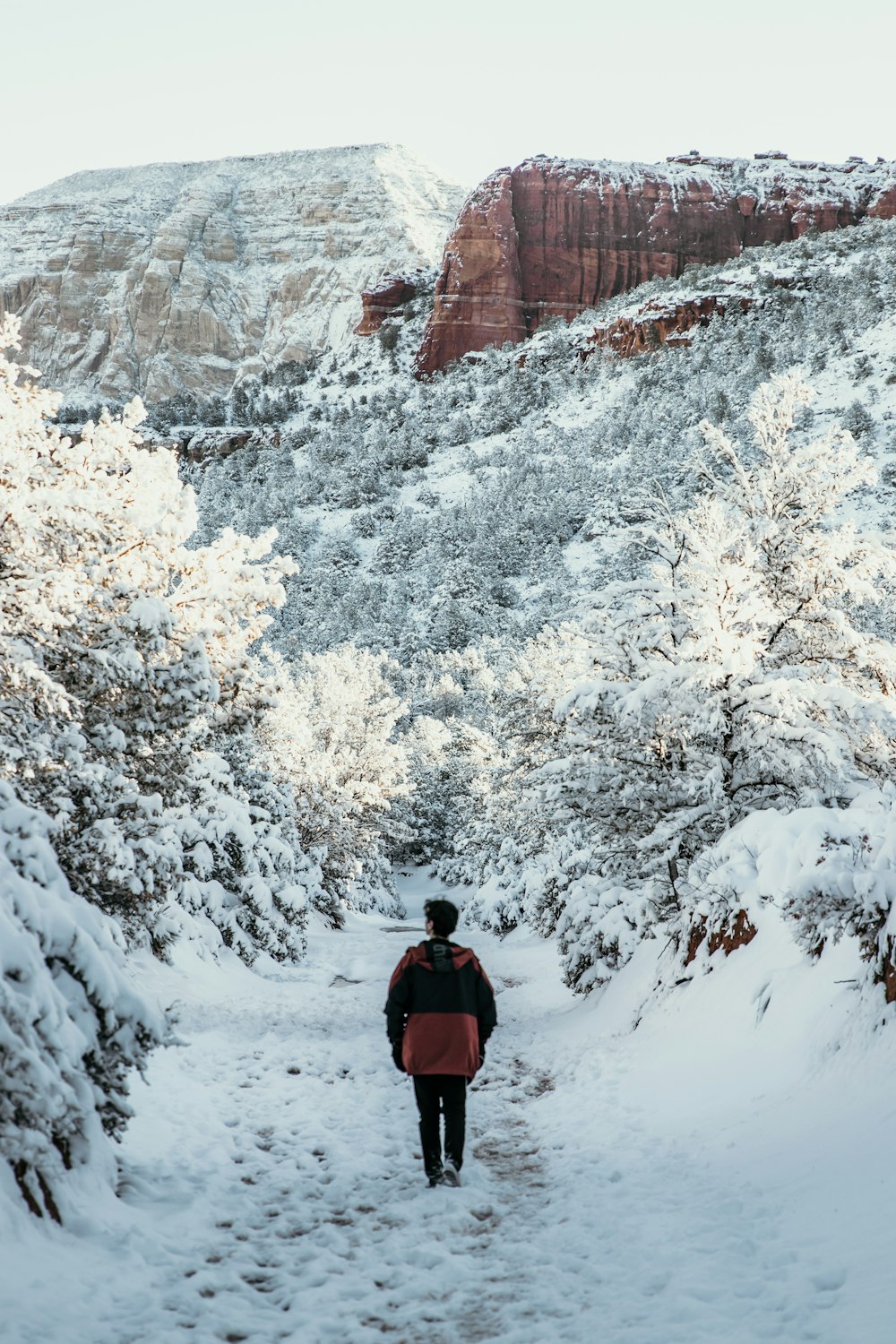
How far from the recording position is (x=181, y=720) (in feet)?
28.3

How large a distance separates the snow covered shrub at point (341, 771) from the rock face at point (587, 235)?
130 m

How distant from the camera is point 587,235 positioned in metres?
155

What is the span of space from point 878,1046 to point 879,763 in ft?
22.7

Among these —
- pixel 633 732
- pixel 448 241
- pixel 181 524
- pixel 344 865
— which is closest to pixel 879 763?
pixel 633 732

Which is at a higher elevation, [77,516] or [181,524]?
[77,516]

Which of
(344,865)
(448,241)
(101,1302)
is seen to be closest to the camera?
(101,1302)

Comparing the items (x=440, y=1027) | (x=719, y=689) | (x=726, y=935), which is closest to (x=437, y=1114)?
(x=440, y=1027)

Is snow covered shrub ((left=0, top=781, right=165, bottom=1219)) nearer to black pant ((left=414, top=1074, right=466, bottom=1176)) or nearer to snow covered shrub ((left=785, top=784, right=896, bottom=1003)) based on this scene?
black pant ((left=414, top=1074, right=466, bottom=1176))

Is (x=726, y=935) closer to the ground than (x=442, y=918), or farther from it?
closer to the ground

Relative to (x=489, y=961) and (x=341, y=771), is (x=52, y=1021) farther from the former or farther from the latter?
(x=341, y=771)

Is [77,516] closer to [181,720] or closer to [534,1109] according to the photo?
[181,720]

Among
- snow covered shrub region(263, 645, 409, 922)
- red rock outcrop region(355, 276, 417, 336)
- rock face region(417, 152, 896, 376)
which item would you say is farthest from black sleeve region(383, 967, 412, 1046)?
red rock outcrop region(355, 276, 417, 336)

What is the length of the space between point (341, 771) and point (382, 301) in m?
165

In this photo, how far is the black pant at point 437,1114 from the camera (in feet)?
16.9
